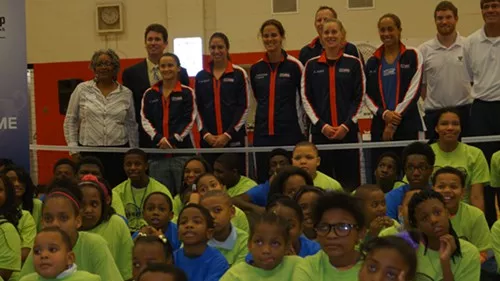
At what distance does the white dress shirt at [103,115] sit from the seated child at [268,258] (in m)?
3.73

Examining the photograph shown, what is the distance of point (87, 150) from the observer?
7.88 m

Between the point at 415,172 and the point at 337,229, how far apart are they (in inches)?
91.1

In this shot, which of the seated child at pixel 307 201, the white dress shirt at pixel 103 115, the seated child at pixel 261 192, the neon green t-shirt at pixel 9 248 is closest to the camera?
the seated child at pixel 307 201

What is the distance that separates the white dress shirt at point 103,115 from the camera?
25.7 ft

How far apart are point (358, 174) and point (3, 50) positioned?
3.74m

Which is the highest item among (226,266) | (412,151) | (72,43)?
(72,43)

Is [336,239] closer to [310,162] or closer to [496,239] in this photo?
[496,239]

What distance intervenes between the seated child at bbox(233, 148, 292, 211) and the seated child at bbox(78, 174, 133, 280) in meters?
1.27

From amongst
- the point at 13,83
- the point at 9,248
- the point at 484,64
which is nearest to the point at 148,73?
the point at 13,83

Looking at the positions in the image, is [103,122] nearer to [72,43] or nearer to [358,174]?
[358,174]

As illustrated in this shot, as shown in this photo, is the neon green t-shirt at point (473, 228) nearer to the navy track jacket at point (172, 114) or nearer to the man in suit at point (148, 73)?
the navy track jacket at point (172, 114)

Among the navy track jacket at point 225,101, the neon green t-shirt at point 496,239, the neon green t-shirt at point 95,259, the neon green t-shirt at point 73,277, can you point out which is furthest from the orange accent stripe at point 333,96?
the neon green t-shirt at point 73,277

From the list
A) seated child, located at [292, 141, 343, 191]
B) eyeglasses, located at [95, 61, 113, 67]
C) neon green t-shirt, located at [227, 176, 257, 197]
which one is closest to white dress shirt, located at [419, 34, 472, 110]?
seated child, located at [292, 141, 343, 191]

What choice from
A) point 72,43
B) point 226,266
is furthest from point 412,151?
point 72,43
